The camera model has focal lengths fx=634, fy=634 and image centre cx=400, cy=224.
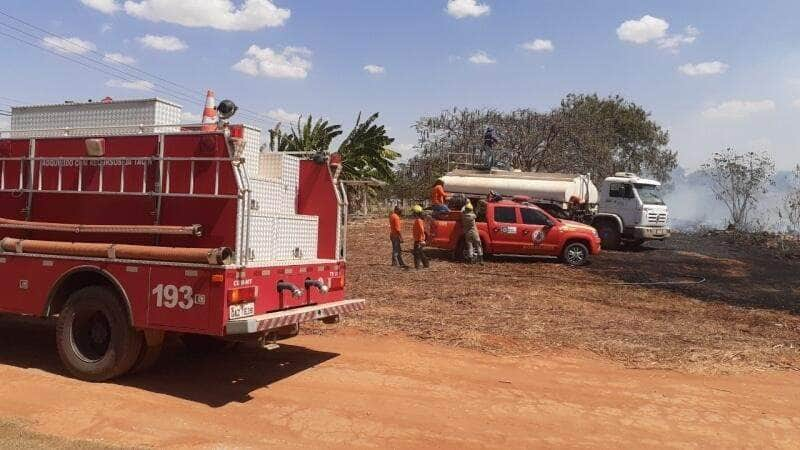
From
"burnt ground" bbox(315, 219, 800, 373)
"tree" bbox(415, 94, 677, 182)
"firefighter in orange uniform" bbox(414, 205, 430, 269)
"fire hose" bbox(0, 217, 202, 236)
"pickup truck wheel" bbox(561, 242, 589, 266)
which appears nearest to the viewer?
"fire hose" bbox(0, 217, 202, 236)

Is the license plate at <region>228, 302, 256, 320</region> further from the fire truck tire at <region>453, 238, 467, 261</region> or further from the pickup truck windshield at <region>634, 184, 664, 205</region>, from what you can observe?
the pickup truck windshield at <region>634, 184, 664, 205</region>

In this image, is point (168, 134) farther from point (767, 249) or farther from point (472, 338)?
point (767, 249)

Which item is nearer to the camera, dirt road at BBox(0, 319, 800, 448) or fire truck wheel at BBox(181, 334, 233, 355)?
dirt road at BBox(0, 319, 800, 448)

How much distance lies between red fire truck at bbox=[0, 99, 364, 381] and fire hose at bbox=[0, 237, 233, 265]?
0.04 feet

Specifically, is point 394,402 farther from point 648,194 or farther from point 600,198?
point 648,194

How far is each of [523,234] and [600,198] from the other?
23.7 ft

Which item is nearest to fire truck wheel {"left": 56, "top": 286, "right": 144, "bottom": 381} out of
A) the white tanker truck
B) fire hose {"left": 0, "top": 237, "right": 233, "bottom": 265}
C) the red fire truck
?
the red fire truck

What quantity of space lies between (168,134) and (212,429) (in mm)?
2991

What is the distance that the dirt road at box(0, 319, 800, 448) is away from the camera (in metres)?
5.34

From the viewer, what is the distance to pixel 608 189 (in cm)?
2328

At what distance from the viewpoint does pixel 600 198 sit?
2350 centimetres

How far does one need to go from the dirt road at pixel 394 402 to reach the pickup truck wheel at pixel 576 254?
959cm

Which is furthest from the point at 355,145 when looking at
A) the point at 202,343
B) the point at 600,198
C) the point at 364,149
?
the point at 202,343

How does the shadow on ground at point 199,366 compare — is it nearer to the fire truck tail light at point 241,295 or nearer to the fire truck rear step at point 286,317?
the fire truck rear step at point 286,317
